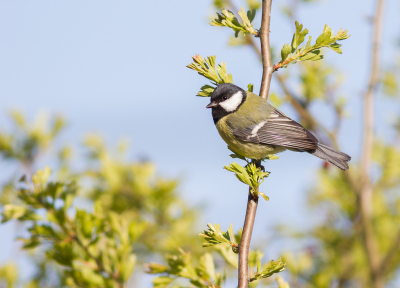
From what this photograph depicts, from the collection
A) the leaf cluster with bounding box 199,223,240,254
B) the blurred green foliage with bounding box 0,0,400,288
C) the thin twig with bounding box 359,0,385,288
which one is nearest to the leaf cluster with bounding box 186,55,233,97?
the blurred green foliage with bounding box 0,0,400,288

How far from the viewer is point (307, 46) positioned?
1.95 metres

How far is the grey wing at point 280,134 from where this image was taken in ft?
9.48

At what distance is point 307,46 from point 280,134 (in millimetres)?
1034

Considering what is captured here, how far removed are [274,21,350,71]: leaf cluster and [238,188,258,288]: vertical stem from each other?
0.68 metres

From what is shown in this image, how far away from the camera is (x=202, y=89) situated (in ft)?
7.07

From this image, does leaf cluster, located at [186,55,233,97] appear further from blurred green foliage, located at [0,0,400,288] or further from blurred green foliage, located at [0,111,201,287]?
blurred green foliage, located at [0,111,201,287]

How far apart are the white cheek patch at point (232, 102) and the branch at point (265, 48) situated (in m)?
0.85

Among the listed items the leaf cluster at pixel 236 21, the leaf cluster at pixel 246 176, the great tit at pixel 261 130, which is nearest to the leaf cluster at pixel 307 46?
the leaf cluster at pixel 236 21

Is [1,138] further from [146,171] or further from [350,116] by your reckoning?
[350,116]

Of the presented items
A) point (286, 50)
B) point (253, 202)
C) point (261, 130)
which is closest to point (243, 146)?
point (261, 130)

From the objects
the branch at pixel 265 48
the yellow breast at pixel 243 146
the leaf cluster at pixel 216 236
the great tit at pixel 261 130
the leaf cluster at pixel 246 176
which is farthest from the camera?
the great tit at pixel 261 130

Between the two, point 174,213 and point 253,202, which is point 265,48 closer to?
point 253,202

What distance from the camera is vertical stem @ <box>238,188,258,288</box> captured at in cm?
151

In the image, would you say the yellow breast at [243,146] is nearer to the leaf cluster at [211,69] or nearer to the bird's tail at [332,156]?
the bird's tail at [332,156]
